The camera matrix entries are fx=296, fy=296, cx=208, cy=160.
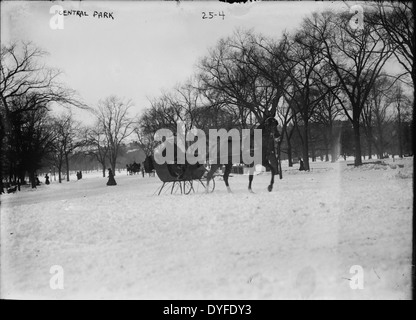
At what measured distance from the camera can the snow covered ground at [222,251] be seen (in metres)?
3.04

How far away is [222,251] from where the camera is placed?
3607mm

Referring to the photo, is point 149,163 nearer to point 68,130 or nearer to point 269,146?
point 269,146

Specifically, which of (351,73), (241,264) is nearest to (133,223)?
(241,264)

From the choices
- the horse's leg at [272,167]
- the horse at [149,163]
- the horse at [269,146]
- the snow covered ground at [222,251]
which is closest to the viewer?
the snow covered ground at [222,251]

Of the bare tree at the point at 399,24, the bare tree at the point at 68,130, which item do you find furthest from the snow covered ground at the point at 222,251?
the bare tree at the point at 68,130

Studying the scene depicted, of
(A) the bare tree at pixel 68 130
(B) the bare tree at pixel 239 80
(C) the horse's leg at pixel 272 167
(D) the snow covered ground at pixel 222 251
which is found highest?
(B) the bare tree at pixel 239 80

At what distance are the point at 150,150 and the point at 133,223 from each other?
301 cm

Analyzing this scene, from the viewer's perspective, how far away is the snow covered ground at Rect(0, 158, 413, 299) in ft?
9.96

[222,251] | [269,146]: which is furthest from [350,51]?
[222,251]

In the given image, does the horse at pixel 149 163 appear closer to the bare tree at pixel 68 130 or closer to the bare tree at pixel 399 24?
the bare tree at pixel 68 130

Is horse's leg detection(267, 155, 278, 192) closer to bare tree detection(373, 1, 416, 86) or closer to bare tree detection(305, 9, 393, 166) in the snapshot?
bare tree detection(305, 9, 393, 166)

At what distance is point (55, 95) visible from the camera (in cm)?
557

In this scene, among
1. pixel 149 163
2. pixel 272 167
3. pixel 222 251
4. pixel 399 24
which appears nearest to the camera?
pixel 222 251
